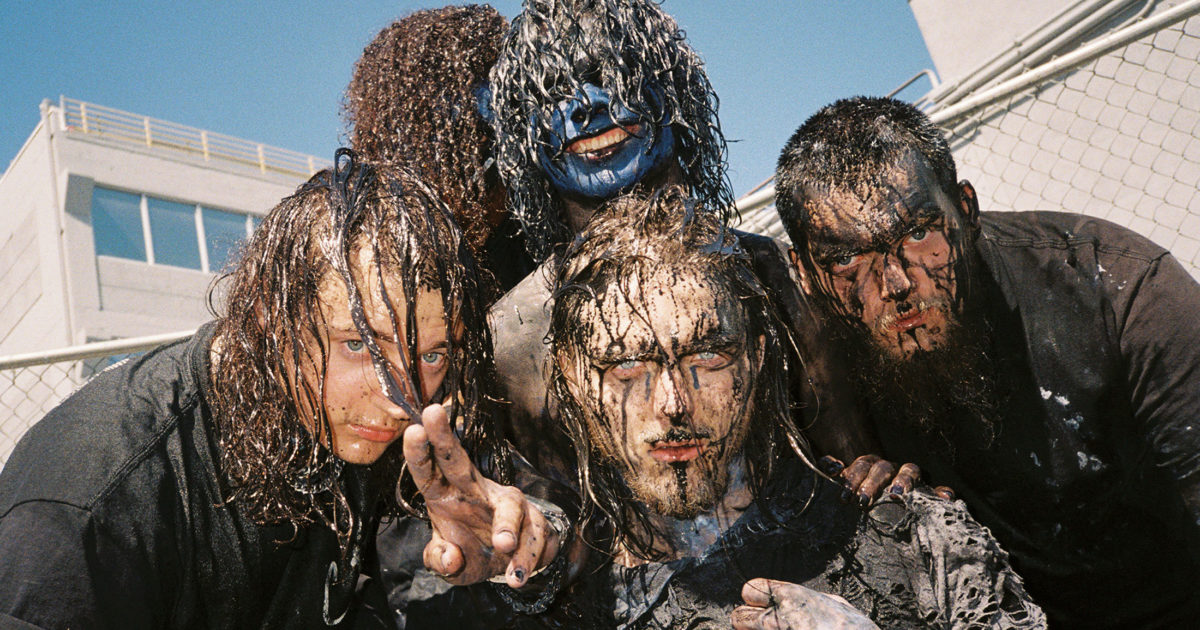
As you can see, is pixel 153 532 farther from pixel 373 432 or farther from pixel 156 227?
pixel 156 227

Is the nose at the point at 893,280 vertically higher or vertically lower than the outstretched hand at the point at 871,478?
higher

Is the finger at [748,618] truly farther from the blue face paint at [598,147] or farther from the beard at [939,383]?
the blue face paint at [598,147]

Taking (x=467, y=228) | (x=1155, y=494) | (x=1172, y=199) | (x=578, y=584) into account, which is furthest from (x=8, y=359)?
(x=1172, y=199)

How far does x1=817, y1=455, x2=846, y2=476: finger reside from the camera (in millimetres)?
2389

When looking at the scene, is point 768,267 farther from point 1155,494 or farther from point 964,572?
point 1155,494

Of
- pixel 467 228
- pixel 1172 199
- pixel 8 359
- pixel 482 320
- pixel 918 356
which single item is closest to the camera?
pixel 482 320

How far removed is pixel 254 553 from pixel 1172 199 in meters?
5.78

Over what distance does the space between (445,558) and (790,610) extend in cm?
71

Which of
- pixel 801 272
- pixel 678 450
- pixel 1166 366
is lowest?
pixel 1166 366

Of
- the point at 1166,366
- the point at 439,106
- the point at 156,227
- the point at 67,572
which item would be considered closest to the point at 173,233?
the point at 156,227

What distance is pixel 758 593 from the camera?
2021 mm

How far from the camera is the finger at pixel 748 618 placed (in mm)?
1992

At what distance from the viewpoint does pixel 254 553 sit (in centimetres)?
228

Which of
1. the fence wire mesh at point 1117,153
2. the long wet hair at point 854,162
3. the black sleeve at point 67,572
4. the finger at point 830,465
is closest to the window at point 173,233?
the fence wire mesh at point 1117,153
